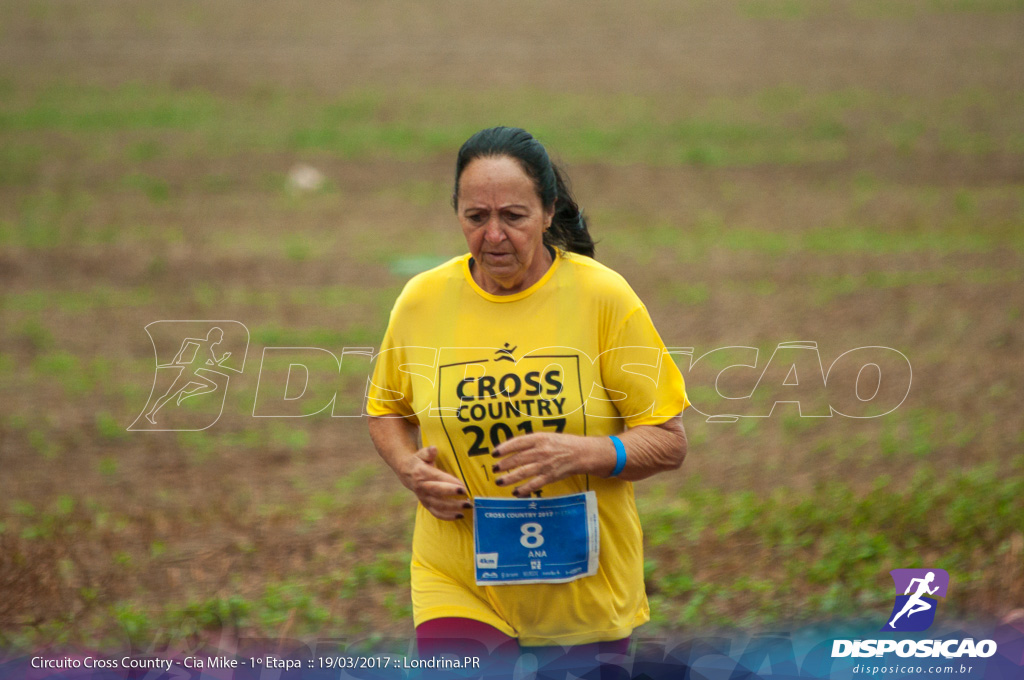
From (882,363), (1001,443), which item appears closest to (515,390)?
(1001,443)

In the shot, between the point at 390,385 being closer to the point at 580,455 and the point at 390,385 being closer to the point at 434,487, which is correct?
the point at 434,487

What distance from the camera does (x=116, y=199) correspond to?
18.1 metres

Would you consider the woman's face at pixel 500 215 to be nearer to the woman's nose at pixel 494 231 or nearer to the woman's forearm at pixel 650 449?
the woman's nose at pixel 494 231

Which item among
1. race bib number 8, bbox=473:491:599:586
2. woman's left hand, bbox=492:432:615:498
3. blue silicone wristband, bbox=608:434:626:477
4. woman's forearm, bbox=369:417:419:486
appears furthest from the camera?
woman's forearm, bbox=369:417:419:486

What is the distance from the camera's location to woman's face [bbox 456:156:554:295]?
3.23 m

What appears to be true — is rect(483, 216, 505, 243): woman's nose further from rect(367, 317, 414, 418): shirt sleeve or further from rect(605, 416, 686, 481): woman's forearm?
rect(605, 416, 686, 481): woman's forearm

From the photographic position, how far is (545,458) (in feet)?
10.1

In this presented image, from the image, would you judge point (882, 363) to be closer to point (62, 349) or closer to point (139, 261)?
point (62, 349)

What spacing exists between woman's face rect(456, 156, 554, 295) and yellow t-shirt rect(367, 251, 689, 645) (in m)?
0.13
